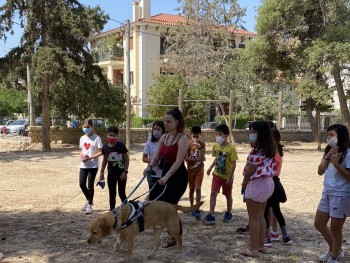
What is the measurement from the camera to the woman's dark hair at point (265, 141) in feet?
14.3

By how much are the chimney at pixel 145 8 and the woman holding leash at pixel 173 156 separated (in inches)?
1387

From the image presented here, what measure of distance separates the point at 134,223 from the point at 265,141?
167 cm

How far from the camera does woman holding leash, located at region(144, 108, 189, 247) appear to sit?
15.4ft

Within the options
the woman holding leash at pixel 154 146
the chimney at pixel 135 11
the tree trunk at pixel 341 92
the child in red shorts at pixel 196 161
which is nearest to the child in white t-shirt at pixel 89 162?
the woman holding leash at pixel 154 146

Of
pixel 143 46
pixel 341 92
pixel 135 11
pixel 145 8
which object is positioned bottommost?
pixel 341 92

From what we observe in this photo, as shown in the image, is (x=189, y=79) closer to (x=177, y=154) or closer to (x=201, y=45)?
(x=201, y=45)

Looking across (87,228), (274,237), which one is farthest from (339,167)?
(87,228)

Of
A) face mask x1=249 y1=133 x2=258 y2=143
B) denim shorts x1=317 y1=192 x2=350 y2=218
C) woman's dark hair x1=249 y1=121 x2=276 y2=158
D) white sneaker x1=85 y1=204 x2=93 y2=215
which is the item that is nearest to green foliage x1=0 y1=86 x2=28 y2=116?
white sneaker x1=85 y1=204 x2=93 y2=215

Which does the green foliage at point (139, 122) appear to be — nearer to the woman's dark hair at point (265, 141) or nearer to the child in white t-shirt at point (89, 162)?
the child in white t-shirt at point (89, 162)

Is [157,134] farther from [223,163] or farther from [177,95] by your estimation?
[177,95]

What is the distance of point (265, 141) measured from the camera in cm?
438

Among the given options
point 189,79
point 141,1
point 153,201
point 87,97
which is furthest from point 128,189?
point 141,1

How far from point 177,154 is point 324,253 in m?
2.17

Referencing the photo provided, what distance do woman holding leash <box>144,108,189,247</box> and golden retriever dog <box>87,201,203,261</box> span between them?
7.4 inches
